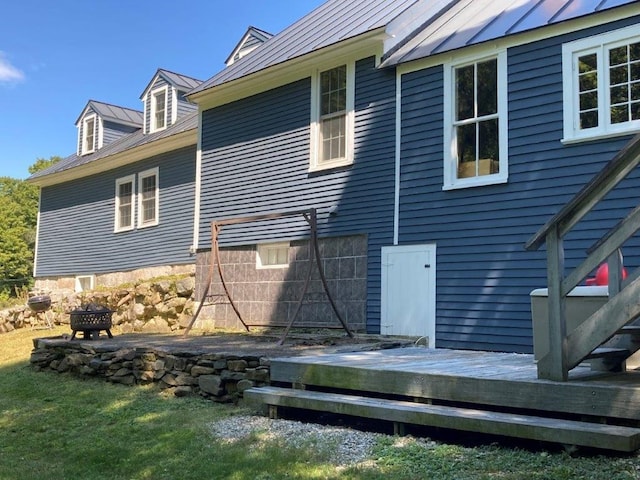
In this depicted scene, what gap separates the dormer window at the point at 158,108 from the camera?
16.7 meters

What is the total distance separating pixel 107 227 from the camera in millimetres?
16797

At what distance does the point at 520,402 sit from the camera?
3.97 metres

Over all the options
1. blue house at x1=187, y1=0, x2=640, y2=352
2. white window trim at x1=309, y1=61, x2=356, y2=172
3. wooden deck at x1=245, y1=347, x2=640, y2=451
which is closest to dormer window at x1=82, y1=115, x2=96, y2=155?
blue house at x1=187, y1=0, x2=640, y2=352

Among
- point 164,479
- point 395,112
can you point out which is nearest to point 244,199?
point 395,112

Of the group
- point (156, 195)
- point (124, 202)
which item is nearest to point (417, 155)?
point (156, 195)

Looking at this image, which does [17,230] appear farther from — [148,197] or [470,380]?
[470,380]

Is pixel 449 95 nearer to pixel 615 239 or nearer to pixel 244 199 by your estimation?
pixel 244 199

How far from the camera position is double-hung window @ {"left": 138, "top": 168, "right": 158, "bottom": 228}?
1557 centimetres

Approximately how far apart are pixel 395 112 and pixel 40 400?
5.88 m

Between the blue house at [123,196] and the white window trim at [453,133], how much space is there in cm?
728

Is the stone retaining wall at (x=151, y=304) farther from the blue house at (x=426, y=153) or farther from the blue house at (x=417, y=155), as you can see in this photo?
the blue house at (x=426, y=153)

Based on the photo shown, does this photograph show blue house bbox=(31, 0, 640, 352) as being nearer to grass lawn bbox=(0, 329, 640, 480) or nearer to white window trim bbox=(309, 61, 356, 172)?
white window trim bbox=(309, 61, 356, 172)

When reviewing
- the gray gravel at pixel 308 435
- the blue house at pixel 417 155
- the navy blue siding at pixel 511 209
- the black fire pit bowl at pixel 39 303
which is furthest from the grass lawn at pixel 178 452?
the black fire pit bowl at pixel 39 303

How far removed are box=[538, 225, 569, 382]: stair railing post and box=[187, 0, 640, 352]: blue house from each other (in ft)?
11.0
